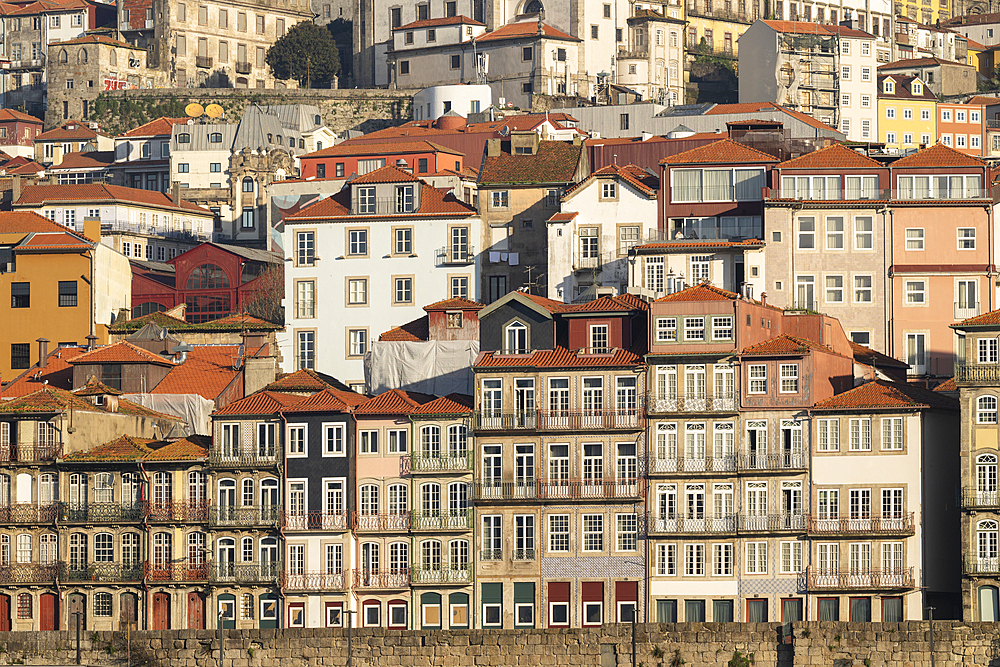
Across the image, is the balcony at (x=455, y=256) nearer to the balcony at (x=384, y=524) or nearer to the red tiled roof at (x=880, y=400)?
the balcony at (x=384, y=524)

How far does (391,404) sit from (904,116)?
7546 cm

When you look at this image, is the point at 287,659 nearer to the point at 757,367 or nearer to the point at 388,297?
the point at 757,367

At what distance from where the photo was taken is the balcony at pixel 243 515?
70.4 metres

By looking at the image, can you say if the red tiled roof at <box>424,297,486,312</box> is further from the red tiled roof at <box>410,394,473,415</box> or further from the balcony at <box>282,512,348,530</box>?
the balcony at <box>282,512,348,530</box>

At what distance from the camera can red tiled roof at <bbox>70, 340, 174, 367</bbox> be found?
80375 mm

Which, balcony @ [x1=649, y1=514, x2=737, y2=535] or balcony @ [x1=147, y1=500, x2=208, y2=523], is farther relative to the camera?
balcony @ [x1=147, y1=500, x2=208, y2=523]

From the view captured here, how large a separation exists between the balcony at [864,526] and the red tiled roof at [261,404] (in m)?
18.0

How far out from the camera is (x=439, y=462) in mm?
70438

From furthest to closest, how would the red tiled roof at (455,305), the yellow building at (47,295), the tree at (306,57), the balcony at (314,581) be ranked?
the tree at (306,57) < the yellow building at (47,295) < the red tiled roof at (455,305) < the balcony at (314,581)

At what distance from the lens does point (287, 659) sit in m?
67.2

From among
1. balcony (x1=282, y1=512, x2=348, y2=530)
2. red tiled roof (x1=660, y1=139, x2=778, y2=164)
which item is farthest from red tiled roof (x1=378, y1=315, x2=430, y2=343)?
red tiled roof (x1=660, y1=139, x2=778, y2=164)

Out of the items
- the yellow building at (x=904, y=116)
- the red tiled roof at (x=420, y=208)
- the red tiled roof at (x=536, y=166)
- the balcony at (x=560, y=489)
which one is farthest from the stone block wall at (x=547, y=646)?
the yellow building at (x=904, y=116)

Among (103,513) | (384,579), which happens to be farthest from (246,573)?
(103,513)

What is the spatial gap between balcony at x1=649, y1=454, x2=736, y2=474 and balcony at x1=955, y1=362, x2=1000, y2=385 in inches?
304
